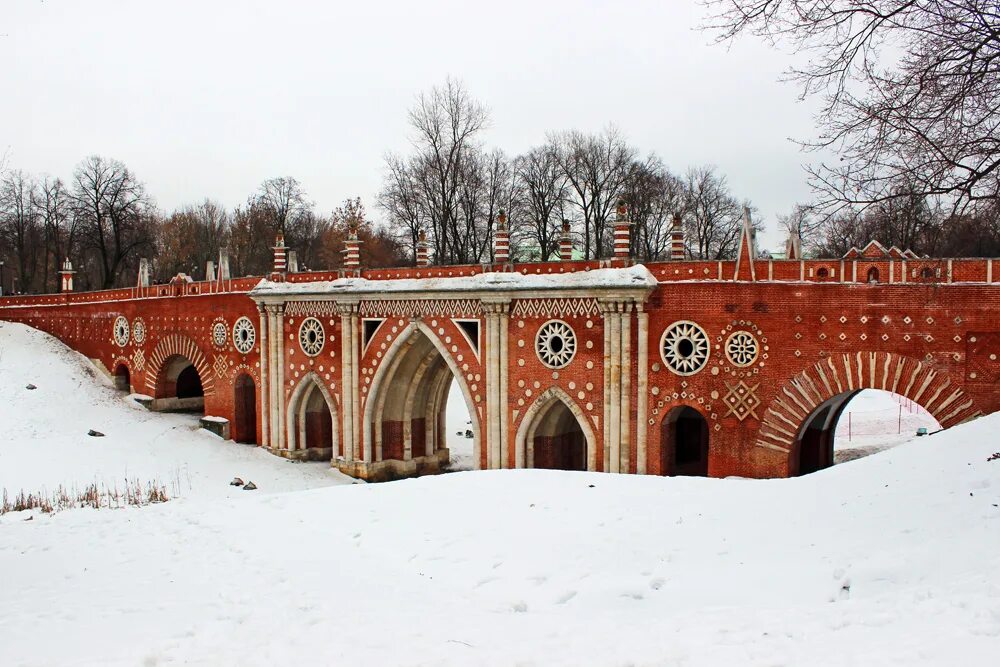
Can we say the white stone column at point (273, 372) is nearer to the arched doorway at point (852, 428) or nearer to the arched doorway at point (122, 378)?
the arched doorway at point (122, 378)

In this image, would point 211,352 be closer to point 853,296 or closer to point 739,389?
point 739,389

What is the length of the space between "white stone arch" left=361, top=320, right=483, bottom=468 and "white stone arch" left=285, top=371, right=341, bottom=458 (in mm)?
1265

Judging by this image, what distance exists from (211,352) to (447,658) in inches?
929

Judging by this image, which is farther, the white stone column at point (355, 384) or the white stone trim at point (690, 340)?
the white stone column at point (355, 384)

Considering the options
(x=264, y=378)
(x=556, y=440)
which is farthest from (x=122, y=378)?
(x=556, y=440)

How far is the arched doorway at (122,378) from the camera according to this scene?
31297 millimetres

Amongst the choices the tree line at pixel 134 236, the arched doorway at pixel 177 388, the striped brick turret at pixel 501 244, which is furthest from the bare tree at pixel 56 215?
the striped brick turret at pixel 501 244

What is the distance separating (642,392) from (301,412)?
39.8 feet

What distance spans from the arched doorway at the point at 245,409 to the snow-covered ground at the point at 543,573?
15.9 m

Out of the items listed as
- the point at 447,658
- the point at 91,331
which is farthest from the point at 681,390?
the point at 91,331

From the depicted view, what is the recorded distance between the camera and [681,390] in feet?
55.7

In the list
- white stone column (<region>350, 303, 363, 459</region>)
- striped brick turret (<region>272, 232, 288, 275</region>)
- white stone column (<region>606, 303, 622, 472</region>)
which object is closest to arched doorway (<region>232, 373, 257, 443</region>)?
striped brick turret (<region>272, 232, 288, 275</region>)

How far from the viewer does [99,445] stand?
2355 centimetres

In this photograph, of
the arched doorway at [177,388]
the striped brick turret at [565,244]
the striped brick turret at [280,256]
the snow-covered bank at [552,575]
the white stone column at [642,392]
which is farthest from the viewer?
the arched doorway at [177,388]
